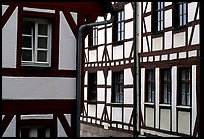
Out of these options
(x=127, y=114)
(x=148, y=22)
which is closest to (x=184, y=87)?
(x=148, y=22)

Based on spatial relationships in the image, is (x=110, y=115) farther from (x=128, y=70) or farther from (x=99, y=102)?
(x=128, y=70)

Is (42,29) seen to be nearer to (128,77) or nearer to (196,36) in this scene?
(196,36)

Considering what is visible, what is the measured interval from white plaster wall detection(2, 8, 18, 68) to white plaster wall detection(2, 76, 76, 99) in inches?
12.2

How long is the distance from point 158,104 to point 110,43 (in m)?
3.58

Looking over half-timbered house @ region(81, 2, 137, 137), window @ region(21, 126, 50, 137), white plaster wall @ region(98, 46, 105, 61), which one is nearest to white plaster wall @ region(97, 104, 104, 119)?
half-timbered house @ region(81, 2, 137, 137)

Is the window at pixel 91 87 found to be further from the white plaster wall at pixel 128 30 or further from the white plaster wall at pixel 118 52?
the white plaster wall at pixel 128 30

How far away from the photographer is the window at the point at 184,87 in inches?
399

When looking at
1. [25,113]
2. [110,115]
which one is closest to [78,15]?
[25,113]

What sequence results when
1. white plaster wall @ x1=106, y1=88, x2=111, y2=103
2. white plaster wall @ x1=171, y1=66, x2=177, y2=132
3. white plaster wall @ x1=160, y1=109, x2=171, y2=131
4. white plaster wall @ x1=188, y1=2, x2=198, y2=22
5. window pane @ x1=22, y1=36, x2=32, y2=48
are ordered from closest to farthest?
window pane @ x1=22, y1=36, x2=32, y2=48 < white plaster wall @ x1=188, y1=2, x2=198, y2=22 < white plaster wall @ x1=171, y1=66, x2=177, y2=132 < white plaster wall @ x1=160, y1=109, x2=171, y2=131 < white plaster wall @ x1=106, y1=88, x2=111, y2=103

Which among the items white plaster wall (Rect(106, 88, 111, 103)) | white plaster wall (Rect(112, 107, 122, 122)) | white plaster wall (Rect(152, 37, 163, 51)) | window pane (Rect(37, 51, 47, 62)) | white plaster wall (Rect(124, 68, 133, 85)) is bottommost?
white plaster wall (Rect(112, 107, 122, 122))

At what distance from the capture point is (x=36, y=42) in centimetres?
728

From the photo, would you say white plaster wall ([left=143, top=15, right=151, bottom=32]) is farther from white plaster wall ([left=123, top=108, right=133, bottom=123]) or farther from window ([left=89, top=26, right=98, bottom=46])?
window ([left=89, top=26, right=98, bottom=46])

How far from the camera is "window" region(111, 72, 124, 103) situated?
13.5 m

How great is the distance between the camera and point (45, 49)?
24.6 ft
